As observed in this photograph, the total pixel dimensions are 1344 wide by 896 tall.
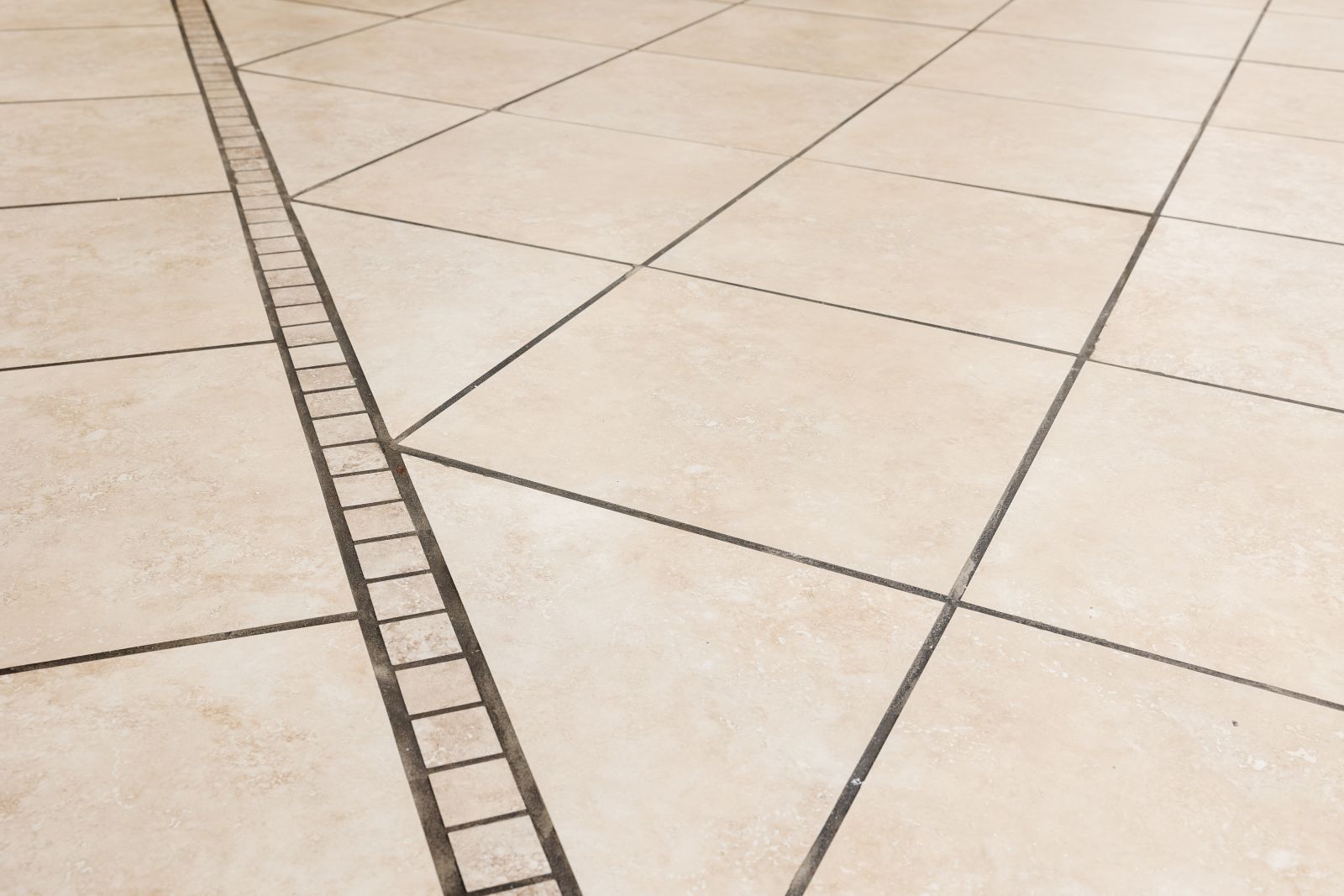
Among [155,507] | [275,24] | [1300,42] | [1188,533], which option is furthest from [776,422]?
[1300,42]

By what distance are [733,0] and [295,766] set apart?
15.0ft

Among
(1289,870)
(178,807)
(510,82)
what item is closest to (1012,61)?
(510,82)

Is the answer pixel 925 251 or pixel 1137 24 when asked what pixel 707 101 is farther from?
pixel 1137 24

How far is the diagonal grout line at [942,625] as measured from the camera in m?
1.24

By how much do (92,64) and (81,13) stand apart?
0.93 m

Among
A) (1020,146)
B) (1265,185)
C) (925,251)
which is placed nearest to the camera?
(925,251)

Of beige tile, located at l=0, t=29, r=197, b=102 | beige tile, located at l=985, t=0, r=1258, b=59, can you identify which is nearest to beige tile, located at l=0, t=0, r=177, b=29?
beige tile, located at l=0, t=29, r=197, b=102

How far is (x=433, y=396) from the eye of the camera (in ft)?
6.77

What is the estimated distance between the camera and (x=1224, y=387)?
2143mm

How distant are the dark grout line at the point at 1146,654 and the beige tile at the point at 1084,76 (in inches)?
107

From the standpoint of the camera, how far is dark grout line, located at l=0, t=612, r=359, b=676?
1454 millimetres

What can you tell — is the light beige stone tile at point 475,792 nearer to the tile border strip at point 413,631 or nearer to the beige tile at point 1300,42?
the tile border strip at point 413,631

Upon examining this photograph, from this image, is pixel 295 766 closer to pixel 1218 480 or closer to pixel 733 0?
pixel 1218 480

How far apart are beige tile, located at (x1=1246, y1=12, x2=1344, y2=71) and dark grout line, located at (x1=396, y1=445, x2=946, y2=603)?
150 inches
